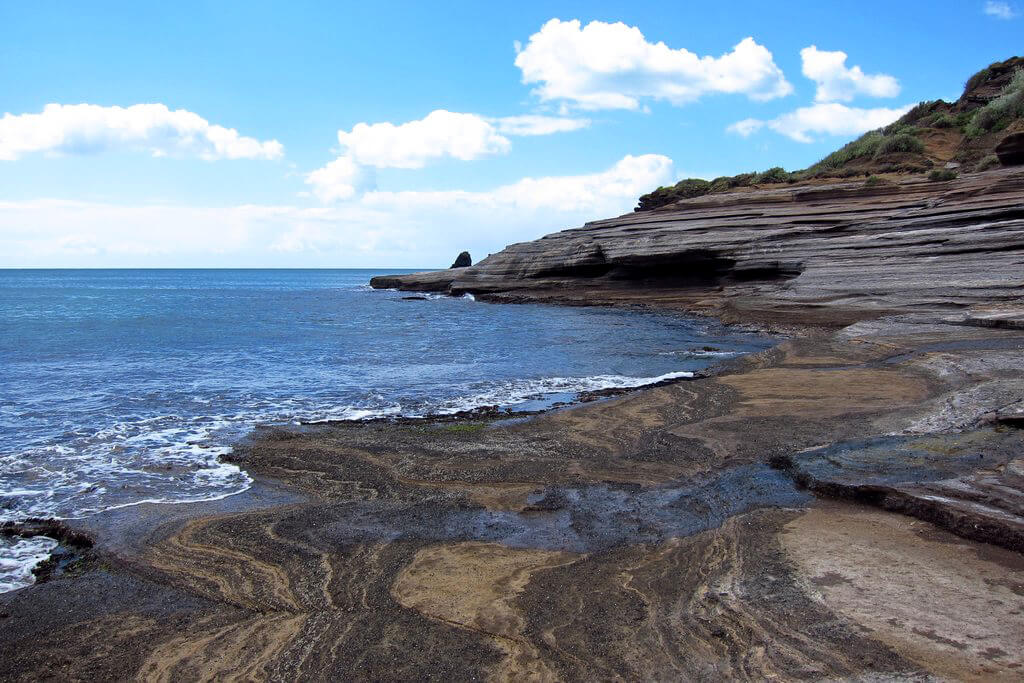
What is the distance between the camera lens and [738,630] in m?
5.47

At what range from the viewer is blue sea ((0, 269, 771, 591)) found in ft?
34.6

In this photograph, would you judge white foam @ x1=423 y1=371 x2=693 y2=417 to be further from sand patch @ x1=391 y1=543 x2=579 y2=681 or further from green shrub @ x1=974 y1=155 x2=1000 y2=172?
green shrub @ x1=974 y1=155 x2=1000 y2=172

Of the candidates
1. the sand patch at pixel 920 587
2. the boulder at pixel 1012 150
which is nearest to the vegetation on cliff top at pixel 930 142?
the boulder at pixel 1012 150

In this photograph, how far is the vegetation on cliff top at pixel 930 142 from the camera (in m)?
45.3

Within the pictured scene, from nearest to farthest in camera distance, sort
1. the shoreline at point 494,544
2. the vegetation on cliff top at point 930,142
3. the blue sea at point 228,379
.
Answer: the shoreline at point 494,544 → the blue sea at point 228,379 → the vegetation on cliff top at point 930,142

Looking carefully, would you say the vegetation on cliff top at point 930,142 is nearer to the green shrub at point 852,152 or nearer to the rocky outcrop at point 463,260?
the green shrub at point 852,152

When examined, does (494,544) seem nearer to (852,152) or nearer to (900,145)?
(900,145)

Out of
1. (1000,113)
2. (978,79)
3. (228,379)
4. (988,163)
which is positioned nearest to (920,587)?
(228,379)

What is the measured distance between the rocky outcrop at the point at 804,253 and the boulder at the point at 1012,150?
1.85 m

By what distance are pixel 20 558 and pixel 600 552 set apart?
21.4ft

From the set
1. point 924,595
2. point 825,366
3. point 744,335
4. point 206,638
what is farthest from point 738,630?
point 744,335

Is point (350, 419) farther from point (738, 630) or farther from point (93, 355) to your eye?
point (93, 355)

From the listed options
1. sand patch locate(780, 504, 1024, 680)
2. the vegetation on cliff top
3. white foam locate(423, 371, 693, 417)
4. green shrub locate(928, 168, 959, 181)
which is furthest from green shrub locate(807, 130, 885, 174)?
sand patch locate(780, 504, 1024, 680)

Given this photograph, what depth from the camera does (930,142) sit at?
50.9m
